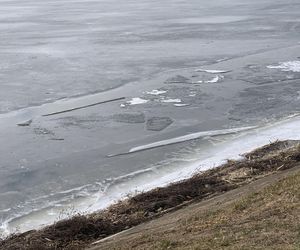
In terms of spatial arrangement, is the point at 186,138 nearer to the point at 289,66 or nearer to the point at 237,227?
the point at 237,227

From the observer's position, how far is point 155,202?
396 inches

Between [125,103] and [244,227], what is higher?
[244,227]

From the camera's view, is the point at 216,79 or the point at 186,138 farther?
the point at 216,79

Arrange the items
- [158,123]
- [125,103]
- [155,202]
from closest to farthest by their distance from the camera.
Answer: [155,202], [158,123], [125,103]

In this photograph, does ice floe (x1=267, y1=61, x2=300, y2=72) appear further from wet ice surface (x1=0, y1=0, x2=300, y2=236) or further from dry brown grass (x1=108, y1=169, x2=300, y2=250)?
dry brown grass (x1=108, y1=169, x2=300, y2=250)

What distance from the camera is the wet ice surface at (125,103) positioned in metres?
11.6

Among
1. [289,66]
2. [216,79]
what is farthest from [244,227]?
[289,66]

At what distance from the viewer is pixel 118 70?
2142cm

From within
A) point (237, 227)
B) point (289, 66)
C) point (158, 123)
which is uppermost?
point (237, 227)

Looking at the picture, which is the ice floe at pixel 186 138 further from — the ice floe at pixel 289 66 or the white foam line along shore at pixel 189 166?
the ice floe at pixel 289 66

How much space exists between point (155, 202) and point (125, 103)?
7280 millimetres

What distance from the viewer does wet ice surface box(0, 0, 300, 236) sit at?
38.1 ft

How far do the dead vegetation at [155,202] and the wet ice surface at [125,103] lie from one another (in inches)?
26.2

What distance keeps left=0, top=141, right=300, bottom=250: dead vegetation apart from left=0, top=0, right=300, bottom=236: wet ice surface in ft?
2.18
